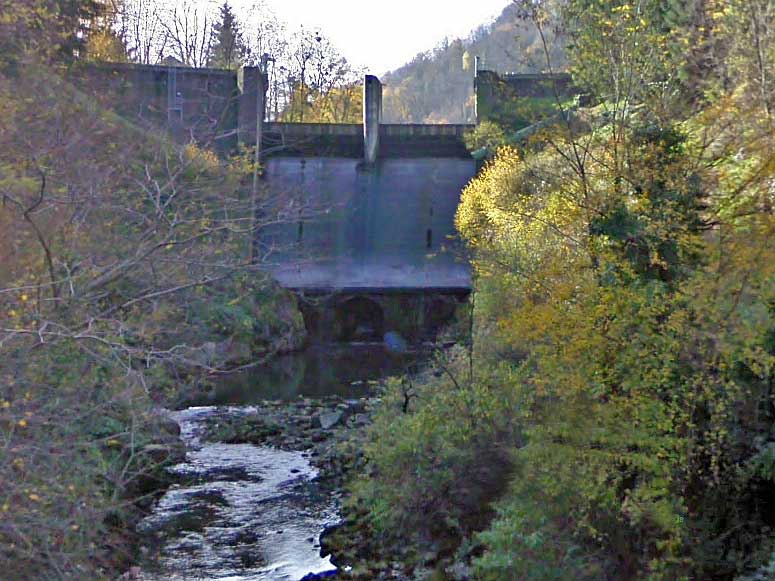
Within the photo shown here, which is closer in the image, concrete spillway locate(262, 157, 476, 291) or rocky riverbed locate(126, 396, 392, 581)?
rocky riverbed locate(126, 396, 392, 581)

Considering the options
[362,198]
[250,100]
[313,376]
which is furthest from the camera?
[362,198]

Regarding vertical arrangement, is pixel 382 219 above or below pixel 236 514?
above

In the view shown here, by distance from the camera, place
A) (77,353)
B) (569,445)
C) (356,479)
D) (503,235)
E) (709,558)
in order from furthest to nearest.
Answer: (503,235) < (356,479) < (77,353) < (569,445) < (709,558)

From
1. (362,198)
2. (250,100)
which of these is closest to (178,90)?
(250,100)

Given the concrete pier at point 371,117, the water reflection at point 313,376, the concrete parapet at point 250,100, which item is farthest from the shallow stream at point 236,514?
the concrete pier at point 371,117

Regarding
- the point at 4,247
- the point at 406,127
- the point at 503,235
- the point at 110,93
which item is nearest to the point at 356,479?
the point at 503,235

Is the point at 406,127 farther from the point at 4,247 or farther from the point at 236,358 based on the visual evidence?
the point at 4,247

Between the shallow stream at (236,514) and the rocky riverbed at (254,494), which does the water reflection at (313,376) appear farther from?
the rocky riverbed at (254,494)

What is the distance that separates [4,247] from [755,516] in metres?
7.75

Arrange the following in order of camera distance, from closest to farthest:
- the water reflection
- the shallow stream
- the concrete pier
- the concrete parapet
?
the shallow stream
the water reflection
the concrete parapet
the concrete pier

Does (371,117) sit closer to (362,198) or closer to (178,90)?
(362,198)

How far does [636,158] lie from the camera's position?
9359 mm

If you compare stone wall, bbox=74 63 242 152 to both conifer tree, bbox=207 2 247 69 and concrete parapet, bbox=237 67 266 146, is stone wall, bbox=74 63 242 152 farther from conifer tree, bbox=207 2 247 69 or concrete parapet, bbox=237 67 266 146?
conifer tree, bbox=207 2 247 69

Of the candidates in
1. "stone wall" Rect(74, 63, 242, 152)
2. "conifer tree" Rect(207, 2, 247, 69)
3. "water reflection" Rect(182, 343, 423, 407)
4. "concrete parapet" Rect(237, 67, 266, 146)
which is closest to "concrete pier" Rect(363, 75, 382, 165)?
"concrete parapet" Rect(237, 67, 266, 146)
